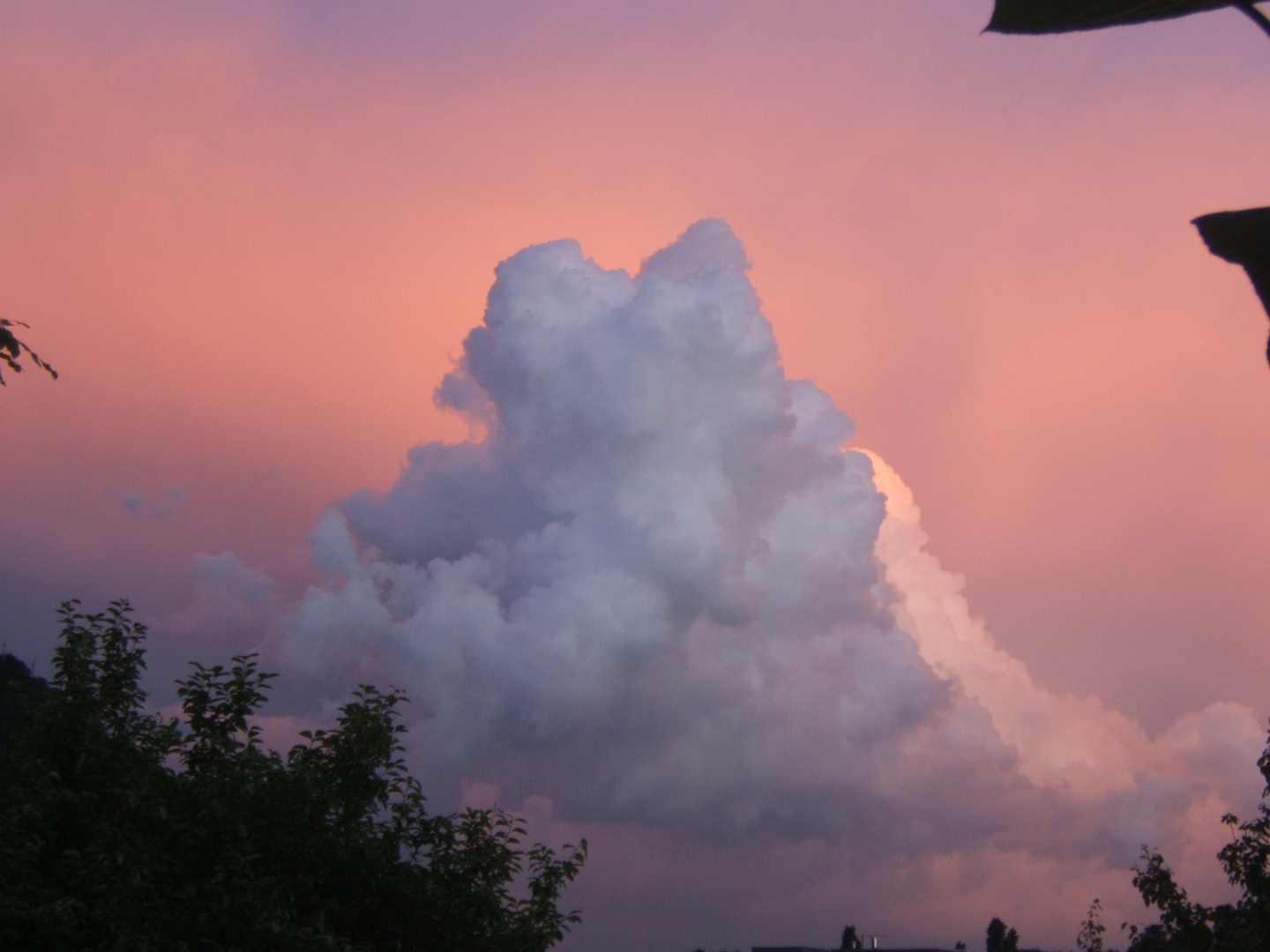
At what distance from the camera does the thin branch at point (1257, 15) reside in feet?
4.88

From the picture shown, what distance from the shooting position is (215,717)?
563 inches

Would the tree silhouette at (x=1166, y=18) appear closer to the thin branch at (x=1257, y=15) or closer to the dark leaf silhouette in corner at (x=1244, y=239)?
the dark leaf silhouette in corner at (x=1244, y=239)

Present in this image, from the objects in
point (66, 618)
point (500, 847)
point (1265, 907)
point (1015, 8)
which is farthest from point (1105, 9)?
point (1265, 907)

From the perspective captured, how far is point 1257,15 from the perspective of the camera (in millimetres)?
1494

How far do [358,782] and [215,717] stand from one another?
2180 millimetres

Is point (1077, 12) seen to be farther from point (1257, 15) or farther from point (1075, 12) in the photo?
point (1257, 15)

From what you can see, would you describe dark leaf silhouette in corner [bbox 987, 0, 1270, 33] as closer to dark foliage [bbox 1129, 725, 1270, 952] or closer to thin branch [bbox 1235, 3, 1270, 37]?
thin branch [bbox 1235, 3, 1270, 37]

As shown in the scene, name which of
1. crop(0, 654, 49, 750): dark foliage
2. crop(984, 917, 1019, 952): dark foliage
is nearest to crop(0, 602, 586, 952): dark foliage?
crop(0, 654, 49, 750): dark foliage

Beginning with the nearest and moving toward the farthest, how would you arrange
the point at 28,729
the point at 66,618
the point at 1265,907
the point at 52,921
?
the point at 52,921 < the point at 28,729 < the point at 66,618 < the point at 1265,907

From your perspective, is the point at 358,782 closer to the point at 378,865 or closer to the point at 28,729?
the point at 378,865

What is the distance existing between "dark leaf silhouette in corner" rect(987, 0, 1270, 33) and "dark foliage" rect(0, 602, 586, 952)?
436 inches

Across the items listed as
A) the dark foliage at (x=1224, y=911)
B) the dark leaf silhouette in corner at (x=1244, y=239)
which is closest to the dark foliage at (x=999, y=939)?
the dark foliage at (x=1224, y=911)

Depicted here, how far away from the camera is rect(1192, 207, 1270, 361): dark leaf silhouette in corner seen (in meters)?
1.63

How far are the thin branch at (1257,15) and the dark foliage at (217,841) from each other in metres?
11.3
